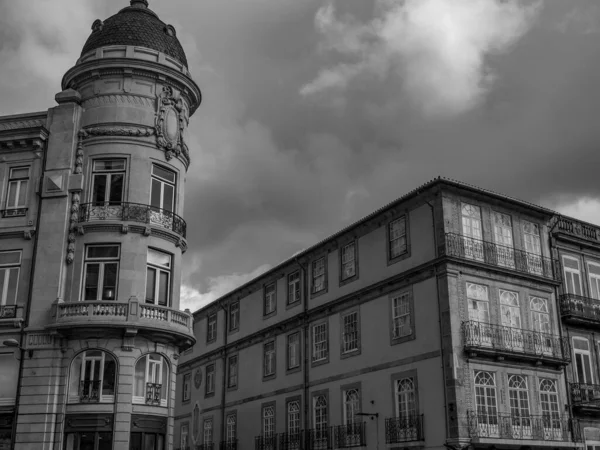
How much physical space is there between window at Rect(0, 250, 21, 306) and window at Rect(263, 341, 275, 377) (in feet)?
55.6

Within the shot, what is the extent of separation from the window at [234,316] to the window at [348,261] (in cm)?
1225

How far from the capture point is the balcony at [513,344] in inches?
1131

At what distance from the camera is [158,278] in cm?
2844

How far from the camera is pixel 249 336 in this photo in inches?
1729

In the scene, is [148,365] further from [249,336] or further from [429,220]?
[249,336]

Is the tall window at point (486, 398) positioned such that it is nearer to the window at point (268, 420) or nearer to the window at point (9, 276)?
the window at point (268, 420)

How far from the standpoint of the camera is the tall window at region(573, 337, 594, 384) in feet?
109

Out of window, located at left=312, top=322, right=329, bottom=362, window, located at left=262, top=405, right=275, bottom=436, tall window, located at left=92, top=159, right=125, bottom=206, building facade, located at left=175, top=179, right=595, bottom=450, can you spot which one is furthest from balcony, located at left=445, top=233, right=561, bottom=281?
window, located at left=262, top=405, right=275, bottom=436

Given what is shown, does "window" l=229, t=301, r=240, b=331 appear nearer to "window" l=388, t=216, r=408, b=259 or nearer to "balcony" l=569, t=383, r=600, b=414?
"window" l=388, t=216, r=408, b=259

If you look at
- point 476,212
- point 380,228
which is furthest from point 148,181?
point 476,212

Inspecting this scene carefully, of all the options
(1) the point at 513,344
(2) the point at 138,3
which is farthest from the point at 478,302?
(2) the point at 138,3

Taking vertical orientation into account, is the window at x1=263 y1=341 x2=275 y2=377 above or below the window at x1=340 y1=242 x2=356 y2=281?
below

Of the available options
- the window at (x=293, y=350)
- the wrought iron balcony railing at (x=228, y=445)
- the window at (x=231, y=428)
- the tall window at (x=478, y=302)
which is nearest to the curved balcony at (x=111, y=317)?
the tall window at (x=478, y=302)

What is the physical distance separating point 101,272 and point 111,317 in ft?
6.48
